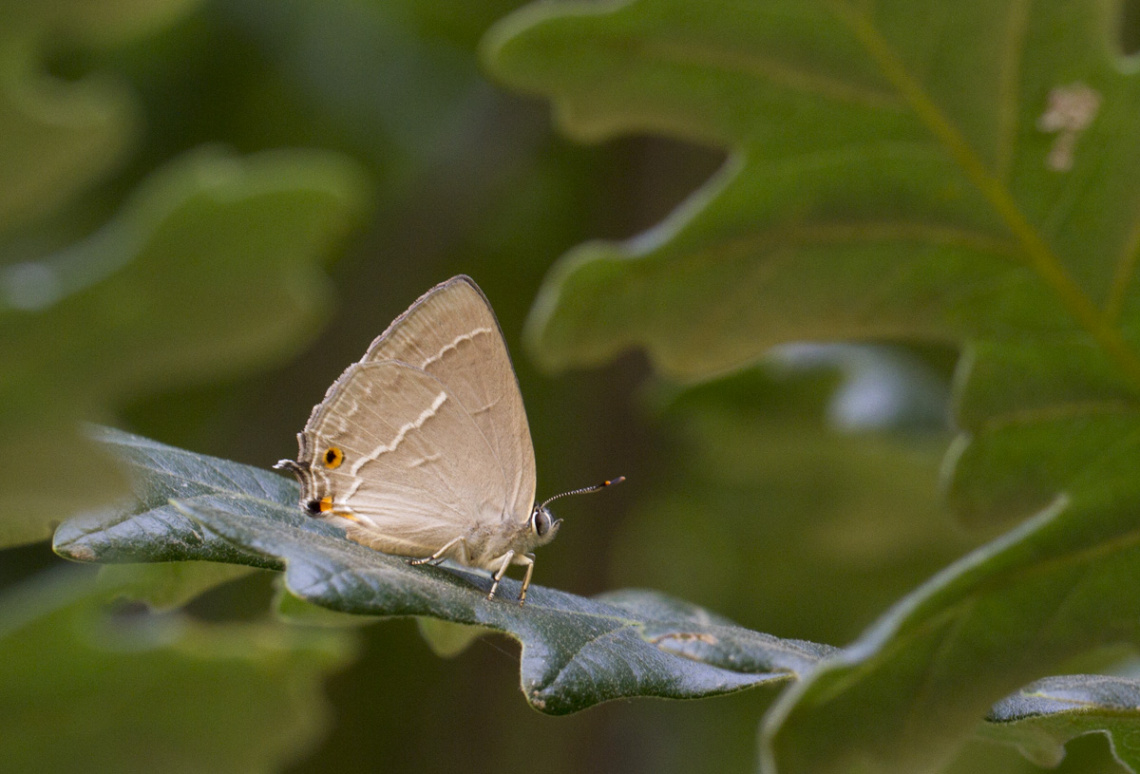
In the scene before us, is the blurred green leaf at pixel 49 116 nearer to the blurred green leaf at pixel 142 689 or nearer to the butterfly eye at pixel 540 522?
the blurred green leaf at pixel 142 689

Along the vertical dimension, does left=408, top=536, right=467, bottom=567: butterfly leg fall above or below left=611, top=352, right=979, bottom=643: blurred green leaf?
above

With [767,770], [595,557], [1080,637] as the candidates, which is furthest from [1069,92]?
[595,557]

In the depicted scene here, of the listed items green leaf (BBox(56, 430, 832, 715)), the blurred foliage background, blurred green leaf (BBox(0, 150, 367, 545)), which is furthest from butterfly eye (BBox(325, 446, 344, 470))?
the blurred foliage background

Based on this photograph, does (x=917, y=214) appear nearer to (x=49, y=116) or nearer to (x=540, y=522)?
(x=540, y=522)

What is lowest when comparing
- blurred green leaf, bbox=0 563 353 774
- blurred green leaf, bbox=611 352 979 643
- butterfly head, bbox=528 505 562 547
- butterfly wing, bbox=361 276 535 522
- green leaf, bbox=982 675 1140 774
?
blurred green leaf, bbox=611 352 979 643

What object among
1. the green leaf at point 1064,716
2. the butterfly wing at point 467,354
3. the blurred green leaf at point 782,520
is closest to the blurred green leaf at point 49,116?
the butterfly wing at point 467,354

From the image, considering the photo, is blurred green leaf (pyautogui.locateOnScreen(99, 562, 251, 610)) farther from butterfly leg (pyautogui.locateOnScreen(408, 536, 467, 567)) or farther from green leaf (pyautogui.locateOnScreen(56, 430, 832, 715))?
butterfly leg (pyautogui.locateOnScreen(408, 536, 467, 567))
